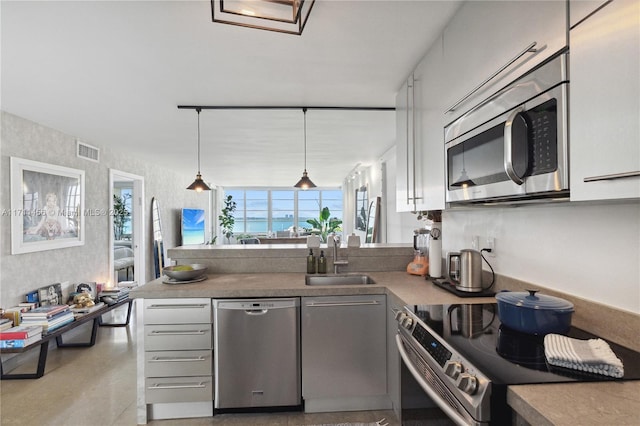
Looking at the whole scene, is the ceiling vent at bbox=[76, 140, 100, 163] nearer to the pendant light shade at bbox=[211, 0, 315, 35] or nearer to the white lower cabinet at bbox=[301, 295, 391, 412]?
the pendant light shade at bbox=[211, 0, 315, 35]

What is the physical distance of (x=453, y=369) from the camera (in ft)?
3.39

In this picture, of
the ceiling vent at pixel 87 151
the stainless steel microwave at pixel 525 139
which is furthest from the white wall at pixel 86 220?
the stainless steel microwave at pixel 525 139

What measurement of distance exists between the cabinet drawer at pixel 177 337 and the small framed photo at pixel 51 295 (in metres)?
2.17

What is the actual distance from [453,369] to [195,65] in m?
2.35

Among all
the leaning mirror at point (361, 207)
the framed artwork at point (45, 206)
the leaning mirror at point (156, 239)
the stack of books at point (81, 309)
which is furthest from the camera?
the leaning mirror at point (361, 207)

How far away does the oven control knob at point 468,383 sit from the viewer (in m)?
0.93

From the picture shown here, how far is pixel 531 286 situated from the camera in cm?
155

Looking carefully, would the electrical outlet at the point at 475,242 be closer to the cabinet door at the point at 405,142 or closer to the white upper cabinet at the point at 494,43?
the cabinet door at the point at 405,142

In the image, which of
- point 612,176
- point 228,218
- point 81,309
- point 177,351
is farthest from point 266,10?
point 228,218

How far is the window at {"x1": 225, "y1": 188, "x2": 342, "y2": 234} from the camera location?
12.1 m

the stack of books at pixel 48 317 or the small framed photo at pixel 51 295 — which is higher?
the small framed photo at pixel 51 295

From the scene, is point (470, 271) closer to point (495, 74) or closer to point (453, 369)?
point (453, 369)

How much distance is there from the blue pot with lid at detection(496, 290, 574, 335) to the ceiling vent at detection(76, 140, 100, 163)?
486 centimetres

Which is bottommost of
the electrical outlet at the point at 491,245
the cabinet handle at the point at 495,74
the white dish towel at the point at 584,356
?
the white dish towel at the point at 584,356
